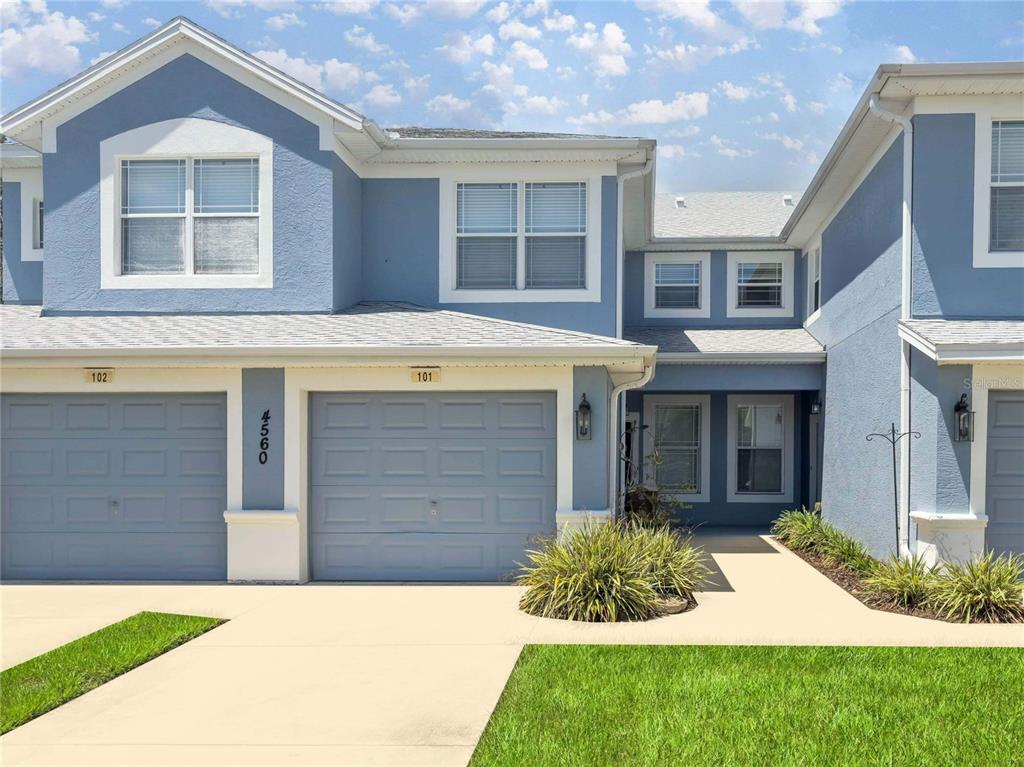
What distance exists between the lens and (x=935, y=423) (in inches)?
393

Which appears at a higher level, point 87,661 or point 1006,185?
point 1006,185

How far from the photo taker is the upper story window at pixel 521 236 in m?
12.6

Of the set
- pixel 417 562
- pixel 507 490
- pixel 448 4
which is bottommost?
pixel 417 562

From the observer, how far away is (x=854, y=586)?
10.8m

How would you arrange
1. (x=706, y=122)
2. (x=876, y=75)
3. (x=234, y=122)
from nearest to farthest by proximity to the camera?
(x=876, y=75) → (x=234, y=122) → (x=706, y=122)

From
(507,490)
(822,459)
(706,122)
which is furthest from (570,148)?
(706,122)

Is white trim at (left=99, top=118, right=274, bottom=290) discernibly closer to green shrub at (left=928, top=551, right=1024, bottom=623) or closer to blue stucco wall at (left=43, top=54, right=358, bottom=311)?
blue stucco wall at (left=43, top=54, right=358, bottom=311)

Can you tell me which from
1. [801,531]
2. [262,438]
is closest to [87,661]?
[262,438]

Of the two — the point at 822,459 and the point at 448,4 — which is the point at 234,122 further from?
the point at 822,459

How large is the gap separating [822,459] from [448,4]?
10.2 metres

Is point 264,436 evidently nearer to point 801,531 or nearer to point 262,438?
point 262,438

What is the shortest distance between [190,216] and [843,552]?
1016 cm

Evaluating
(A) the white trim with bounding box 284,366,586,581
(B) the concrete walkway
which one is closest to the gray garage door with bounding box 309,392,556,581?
(A) the white trim with bounding box 284,366,586,581

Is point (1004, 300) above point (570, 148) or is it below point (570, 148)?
below
